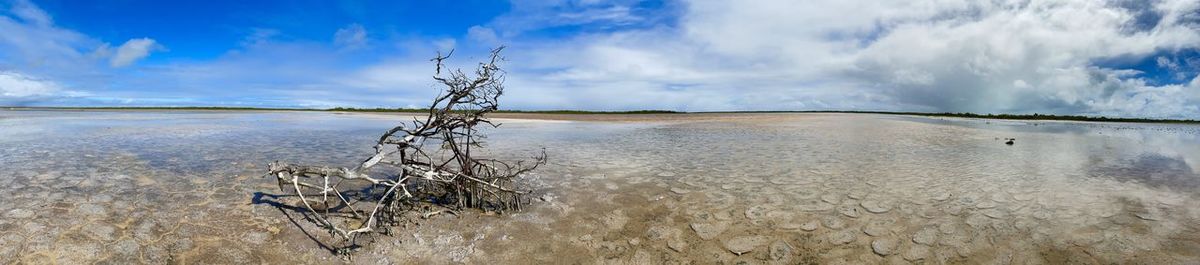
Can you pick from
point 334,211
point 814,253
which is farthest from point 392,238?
point 814,253

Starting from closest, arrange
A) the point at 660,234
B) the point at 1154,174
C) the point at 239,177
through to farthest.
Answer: the point at 660,234 < the point at 239,177 < the point at 1154,174

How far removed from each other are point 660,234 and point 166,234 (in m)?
5.84

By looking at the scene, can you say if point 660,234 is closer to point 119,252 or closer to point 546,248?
point 546,248

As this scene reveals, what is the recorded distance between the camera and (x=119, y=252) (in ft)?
18.3

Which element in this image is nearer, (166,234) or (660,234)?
(166,234)

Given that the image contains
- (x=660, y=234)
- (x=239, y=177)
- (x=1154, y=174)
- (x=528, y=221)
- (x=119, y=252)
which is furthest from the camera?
(x=1154, y=174)

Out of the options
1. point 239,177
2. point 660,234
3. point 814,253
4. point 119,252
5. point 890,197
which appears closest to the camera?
point 119,252

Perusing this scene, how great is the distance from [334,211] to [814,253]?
245 inches

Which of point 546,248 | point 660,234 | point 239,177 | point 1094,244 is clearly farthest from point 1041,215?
point 239,177

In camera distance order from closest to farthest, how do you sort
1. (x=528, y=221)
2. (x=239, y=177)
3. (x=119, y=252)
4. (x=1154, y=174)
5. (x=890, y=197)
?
(x=119, y=252), (x=528, y=221), (x=890, y=197), (x=239, y=177), (x=1154, y=174)

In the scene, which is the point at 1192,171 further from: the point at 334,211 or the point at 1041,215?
the point at 334,211

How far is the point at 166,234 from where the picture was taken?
20.3 ft

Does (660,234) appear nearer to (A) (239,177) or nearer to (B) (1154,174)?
(A) (239,177)

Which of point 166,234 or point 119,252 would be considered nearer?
point 119,252
